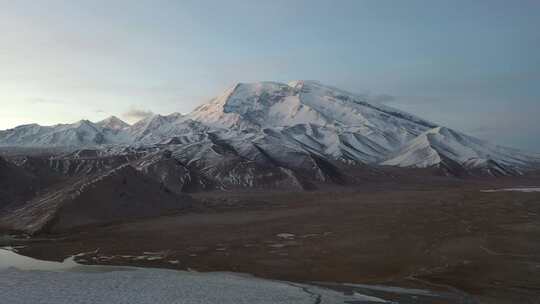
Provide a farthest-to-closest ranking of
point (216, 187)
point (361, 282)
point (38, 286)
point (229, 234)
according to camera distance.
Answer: point (216, 187), point (229, 234), point (361, 282), point (38, 286)


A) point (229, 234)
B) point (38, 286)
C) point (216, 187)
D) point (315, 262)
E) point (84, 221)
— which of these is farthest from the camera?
point (216, 187)

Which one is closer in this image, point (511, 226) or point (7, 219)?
point (511, 226)

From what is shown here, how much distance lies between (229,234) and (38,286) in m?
21.1

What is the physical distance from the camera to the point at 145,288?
78.1 ft

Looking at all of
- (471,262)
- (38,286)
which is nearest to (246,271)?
(38,286)

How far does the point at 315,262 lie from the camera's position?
102 ft

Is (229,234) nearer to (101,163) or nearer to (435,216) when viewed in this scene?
(435,216)

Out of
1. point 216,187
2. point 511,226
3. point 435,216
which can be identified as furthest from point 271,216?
point 216,187

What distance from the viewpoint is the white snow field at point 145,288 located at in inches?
853

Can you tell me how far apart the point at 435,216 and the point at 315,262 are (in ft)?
89.9

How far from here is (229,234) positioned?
1716 inches

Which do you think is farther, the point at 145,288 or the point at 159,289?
the point at 145,288

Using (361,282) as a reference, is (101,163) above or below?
above

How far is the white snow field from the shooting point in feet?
71.1
